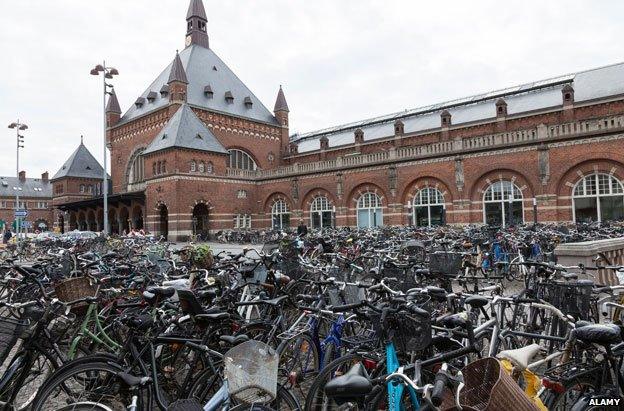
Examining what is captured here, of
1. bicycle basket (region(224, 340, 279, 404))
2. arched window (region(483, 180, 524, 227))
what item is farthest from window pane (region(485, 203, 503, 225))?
bicycle basket (region(224, 340, 279, 404))

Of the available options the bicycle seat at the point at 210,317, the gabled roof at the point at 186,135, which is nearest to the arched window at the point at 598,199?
the bicycle seat at the point at 210,317

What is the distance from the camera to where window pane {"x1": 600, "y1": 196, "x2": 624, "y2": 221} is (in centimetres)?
1943

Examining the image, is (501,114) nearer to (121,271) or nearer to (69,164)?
(121,271)

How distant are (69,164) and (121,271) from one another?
4952 centimetres

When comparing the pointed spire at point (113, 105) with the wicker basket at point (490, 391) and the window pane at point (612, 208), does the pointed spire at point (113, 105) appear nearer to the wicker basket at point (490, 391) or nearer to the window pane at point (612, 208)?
the window pane at point (612, 208)

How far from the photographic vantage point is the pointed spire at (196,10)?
42.9 meters

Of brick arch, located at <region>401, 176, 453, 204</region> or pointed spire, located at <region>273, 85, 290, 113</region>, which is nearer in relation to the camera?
brick arch, located at <region>401, 176, 453, 204</region>

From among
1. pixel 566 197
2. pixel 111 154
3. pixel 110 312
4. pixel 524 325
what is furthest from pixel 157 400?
pixel 111 154

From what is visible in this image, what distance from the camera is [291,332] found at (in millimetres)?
3764

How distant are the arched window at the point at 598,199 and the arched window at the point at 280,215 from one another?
18728 millimetres

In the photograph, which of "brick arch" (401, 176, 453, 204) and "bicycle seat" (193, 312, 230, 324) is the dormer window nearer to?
"brick arch" (401, 176, 453, 204)

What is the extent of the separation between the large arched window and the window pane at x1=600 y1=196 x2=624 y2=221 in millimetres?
11415

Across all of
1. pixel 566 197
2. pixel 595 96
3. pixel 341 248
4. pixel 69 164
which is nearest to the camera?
pixel 341 248

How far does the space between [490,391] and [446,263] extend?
13.4ft
